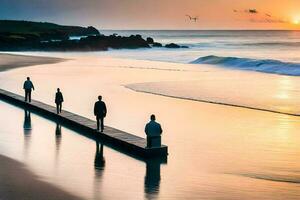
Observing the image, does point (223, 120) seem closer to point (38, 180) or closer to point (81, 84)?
point (38, 180)

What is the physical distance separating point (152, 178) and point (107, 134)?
4.90m

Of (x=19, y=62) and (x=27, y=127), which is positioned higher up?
(x=19, y=62)

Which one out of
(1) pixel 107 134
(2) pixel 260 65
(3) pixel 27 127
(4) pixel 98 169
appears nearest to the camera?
(4) pixel 98 169

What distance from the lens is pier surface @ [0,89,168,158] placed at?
15.9m

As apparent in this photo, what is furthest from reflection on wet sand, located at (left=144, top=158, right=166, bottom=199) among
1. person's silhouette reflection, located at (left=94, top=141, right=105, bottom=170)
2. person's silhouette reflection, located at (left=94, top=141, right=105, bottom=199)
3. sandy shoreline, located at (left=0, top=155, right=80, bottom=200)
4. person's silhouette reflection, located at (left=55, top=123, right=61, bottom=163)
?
person's silhouette reflection, located at (left=55, top=123, right=61, bottom=163)

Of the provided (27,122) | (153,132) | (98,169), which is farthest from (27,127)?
(98,169)

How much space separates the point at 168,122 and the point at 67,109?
5854 millimetres

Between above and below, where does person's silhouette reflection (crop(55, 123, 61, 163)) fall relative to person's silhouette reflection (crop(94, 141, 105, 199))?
above

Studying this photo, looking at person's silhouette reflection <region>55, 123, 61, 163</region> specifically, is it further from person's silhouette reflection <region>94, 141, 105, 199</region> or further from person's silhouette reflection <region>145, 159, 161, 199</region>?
person's silhouette reflection <region>145, 159, 161, 199</region>

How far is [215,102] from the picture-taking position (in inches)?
1101

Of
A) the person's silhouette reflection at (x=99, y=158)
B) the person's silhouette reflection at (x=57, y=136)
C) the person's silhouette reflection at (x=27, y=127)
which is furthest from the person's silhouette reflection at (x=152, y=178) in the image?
the person's silhouette reflection at (x=27, y=127)

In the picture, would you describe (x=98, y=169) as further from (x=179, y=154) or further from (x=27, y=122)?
(x=27, y=122)

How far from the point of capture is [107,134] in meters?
18.1

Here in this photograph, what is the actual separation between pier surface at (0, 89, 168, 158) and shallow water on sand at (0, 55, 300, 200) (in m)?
0.46
